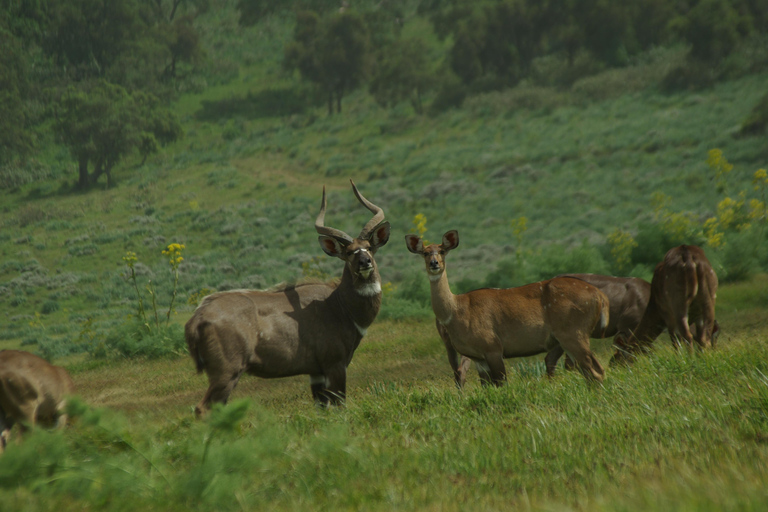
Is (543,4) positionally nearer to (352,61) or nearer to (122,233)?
(352,61)

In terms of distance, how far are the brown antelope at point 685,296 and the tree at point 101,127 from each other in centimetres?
4288

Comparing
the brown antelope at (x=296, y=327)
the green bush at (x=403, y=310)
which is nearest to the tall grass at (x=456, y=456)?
the brown antelope at (x=296, y=327)

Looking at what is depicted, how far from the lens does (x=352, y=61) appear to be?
2566 inches

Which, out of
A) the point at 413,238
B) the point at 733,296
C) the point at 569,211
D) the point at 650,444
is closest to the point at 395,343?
the point at 413,238

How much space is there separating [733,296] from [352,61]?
52.9m

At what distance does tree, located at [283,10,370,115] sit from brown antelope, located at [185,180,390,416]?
57.3m

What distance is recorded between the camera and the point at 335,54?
64.7 metres

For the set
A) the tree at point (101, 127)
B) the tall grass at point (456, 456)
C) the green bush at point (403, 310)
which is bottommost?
the green bush at point (403, 310)

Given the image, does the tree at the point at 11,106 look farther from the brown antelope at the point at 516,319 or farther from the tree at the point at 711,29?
the tree at the point at 711,29

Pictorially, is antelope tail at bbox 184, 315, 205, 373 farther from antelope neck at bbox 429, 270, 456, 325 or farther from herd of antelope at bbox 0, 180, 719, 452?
antelope neck at bbox 429, 270, 456, 325

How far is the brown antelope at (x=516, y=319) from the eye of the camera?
8992 millimetres

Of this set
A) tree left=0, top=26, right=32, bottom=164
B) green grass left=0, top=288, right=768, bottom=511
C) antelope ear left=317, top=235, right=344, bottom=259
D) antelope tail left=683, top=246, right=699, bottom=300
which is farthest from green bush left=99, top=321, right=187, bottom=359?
tree left=0, top=26, right=32, bottom=164

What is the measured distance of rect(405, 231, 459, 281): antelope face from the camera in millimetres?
9219

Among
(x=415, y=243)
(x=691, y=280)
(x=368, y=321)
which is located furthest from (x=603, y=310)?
(x=368, y=321)
